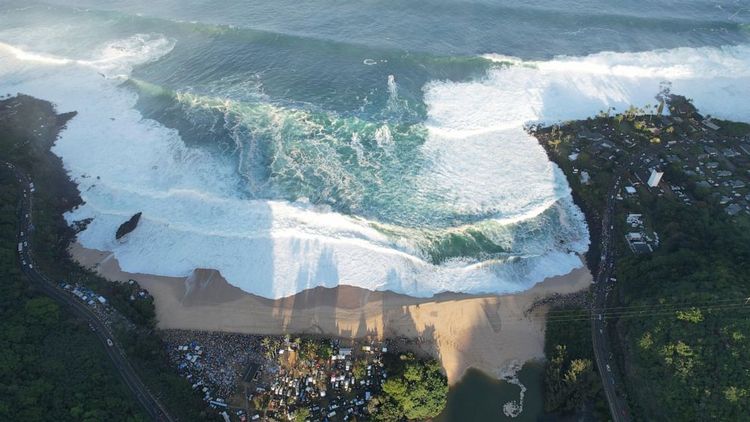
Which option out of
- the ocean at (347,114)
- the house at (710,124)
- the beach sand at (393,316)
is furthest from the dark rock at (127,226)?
the house at (710,124)

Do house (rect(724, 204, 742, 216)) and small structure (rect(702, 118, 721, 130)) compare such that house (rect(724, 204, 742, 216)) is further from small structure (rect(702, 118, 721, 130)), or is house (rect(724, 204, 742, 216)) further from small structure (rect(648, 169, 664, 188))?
small structure (rect(702, 118, 721, 130))

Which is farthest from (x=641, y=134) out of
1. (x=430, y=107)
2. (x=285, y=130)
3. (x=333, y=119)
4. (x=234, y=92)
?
(x=234, y=92)

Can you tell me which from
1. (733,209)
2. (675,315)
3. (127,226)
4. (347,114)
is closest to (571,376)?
(675,315)

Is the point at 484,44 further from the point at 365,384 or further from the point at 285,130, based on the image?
the point at 365,384

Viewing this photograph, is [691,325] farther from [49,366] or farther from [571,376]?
[49,366]

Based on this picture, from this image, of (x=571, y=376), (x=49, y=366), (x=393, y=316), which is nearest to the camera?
(x=49, y=366)

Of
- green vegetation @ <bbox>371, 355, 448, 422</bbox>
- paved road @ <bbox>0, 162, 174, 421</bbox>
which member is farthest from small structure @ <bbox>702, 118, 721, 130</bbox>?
paved road @ <bbox>0, 162, 174, 421</bbox>
